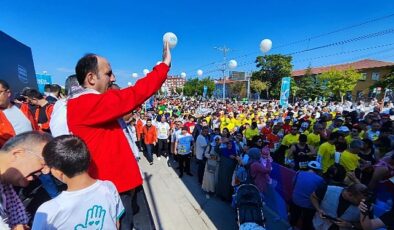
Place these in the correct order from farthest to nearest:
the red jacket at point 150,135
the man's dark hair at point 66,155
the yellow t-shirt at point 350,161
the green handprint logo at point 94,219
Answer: the red jacket at point 150,135
the yellow t-shirt at point 350,161
the green handprint logo at point 94,219
the man's dark hair at point 66,155

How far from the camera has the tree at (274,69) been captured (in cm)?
5397

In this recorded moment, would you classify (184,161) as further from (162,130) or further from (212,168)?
(162,130)

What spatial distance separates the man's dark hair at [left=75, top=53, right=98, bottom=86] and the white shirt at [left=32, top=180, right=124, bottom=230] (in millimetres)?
779

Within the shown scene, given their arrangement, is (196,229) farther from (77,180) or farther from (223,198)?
(77,180)

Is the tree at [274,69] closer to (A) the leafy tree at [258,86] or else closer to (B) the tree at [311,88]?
(A) the leafy tree at [258,86]

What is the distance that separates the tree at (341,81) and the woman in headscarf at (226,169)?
44.5 meters

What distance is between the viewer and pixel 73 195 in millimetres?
1588

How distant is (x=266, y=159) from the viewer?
6.28 meters

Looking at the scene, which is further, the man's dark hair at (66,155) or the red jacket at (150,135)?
the red jacket at (150,135)

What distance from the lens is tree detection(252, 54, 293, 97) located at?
54.0 m

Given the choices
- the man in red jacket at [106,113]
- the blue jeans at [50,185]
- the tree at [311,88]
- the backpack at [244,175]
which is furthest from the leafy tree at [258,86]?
the man in red jacket at [106,113]

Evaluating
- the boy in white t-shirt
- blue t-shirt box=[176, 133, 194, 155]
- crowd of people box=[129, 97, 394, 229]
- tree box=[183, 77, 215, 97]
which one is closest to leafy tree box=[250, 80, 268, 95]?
tree box=[183, 77, 215, 97]

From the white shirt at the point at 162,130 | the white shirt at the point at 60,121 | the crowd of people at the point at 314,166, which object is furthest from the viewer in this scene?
the white shirt at the point at 162,130

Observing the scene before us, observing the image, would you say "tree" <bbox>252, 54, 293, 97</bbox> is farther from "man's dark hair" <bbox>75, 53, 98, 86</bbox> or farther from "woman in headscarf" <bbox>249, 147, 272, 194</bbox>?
"man's dark hair" <bbox>75, 53, 98, 86</bbox>
